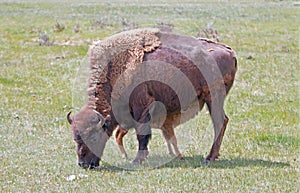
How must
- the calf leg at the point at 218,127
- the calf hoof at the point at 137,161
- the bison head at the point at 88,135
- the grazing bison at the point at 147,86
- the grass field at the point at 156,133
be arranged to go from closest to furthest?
the grass field at the point at 156,133 → the bison head at the point at 88,135 → the grazing bison at the point at 147,86 → the calf hoof at the point at 137,161 → the calf leg at the point at 218,127

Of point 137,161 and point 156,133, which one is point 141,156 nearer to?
point 137,161

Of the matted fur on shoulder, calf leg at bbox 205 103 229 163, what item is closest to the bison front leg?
the matted fur on shoulder

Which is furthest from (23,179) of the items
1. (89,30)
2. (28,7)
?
(28,7)

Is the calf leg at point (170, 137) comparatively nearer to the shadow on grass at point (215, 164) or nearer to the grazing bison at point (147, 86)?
the grazing bison at point (147, 86)

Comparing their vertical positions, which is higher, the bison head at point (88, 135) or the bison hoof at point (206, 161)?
the bison head at point (88, 135)

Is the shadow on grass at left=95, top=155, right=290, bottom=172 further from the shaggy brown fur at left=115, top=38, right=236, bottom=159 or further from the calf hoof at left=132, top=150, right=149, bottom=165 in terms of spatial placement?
the shaggy brown fur at left=115, top=38, right=236, bottom=159

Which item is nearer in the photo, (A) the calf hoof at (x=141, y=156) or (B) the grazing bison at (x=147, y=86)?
(B) the grazing bison at (x=147, y=86)

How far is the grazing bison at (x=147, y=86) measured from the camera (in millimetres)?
9656

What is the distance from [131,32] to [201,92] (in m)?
1.33

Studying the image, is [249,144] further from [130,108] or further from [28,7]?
[28,7]

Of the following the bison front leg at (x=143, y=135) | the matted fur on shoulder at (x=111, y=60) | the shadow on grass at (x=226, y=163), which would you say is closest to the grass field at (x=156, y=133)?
the shadow on grass at (x=226, y=163)

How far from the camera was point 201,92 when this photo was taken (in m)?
10.2

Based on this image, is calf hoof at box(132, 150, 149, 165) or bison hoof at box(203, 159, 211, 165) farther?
calf hoof at box(132, 150, 149, 165)

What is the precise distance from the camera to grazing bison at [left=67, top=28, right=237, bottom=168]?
9.66m
